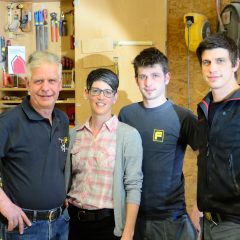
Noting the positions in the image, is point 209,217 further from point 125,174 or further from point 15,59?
point 15,59

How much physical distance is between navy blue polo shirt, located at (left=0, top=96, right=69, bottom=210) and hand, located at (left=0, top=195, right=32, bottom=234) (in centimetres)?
5

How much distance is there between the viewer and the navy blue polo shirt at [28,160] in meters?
1.45

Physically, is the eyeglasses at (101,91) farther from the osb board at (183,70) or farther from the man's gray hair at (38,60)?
the osb board at (183,70)

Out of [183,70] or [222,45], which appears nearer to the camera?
[222,45]

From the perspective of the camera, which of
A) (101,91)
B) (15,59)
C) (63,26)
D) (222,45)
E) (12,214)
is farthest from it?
(63,26)

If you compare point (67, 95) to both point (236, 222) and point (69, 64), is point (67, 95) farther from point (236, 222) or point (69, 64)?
point (236, 222)

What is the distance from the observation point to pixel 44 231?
151 cm

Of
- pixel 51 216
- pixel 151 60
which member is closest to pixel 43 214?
pixel 51 216

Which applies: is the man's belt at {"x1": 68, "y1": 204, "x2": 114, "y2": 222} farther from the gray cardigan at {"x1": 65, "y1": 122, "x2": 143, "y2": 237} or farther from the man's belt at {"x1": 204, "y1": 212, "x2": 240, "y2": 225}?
the man's belt at {"x1": 204, "y1": 212, "x2": 240, "y2": 225}

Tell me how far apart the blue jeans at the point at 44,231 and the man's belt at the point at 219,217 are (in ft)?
2.26

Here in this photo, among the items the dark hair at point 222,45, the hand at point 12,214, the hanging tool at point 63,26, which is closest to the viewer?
the hand at point 12,214

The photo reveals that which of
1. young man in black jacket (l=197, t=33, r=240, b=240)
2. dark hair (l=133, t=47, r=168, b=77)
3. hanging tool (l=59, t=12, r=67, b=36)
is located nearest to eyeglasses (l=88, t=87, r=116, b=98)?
dark hair (l=133, t=47, r=168, b=77)

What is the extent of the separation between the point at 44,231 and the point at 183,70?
1.91 metres

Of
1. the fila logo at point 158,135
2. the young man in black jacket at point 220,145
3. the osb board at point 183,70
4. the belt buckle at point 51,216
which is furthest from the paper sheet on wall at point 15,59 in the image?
the young man in black jacket at point 220,145
